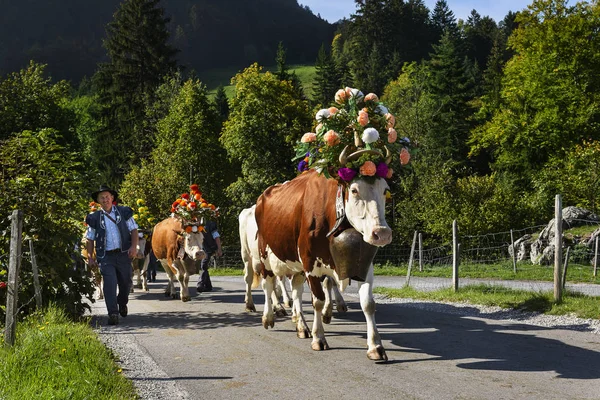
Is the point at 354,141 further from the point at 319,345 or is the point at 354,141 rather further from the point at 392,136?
the point at 319,345

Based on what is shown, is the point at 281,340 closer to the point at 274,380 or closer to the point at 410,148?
the point at 274,380

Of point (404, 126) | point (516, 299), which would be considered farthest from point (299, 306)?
point (404, 126)

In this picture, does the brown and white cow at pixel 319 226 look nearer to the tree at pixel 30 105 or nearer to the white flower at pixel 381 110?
the white flower at pixel 381 110

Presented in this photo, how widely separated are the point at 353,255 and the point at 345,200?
661 mm

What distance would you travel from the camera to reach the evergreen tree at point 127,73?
58.7 meters

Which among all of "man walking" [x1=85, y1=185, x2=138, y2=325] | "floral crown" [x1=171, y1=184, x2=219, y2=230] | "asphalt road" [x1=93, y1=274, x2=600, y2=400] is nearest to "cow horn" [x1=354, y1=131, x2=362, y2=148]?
"asphalt road" [x1=93, y1=274, x2=600, y2=400]

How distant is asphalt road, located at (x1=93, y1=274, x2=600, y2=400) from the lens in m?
6.05

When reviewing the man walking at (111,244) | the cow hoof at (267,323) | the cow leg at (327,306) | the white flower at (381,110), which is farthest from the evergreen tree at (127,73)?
the white flower at (381,110)

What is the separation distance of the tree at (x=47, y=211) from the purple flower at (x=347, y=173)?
5.03 meters

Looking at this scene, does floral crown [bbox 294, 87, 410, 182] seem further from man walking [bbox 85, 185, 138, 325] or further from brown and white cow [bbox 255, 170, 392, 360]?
man walking [bbox 85, 185, 138, 325]

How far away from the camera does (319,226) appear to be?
812 cm

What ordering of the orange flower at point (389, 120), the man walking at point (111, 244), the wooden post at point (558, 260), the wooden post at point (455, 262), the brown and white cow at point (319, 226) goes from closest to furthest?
the brown and white cow at point (319, 226) < the orange flower at point (389, 120) < the man walking at point (111, 244) < the wooden post at point (558, 260) < the wooden post at point (455, 262)

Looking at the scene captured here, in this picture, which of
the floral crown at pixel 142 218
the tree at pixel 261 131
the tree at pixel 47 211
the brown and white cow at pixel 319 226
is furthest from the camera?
the tree at pixel 261 131

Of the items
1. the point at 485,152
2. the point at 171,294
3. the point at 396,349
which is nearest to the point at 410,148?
the point at 396,349
